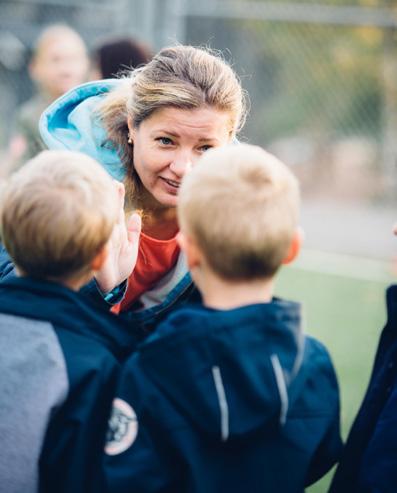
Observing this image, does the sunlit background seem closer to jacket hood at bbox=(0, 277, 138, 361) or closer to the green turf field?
the green turf field

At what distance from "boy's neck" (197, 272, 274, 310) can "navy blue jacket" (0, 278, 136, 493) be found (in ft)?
0.92

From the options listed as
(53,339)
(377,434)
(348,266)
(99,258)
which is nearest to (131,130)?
(99,258)

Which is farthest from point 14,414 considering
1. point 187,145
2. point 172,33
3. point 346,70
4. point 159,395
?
point 346,70

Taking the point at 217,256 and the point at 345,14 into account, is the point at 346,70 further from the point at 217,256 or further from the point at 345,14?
the point at 217,256

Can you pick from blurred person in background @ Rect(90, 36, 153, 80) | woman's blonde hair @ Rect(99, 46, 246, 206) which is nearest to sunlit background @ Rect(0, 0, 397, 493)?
blurred person in background @ Rect(90, 36, 153, 80)

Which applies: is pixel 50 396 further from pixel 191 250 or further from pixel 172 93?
pixel 172 93

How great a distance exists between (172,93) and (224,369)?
3.89 feet

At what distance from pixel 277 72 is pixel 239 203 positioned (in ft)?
29.4

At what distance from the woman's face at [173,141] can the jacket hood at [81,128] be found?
Result: 10cm

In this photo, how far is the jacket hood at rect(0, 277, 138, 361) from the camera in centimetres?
171

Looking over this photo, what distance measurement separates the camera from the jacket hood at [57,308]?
1.71 m

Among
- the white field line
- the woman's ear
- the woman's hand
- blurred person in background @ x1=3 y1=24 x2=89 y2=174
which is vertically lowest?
the white field line

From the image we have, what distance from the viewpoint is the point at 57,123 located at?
2756 mm

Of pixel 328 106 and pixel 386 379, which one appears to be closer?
pixel 386 379
